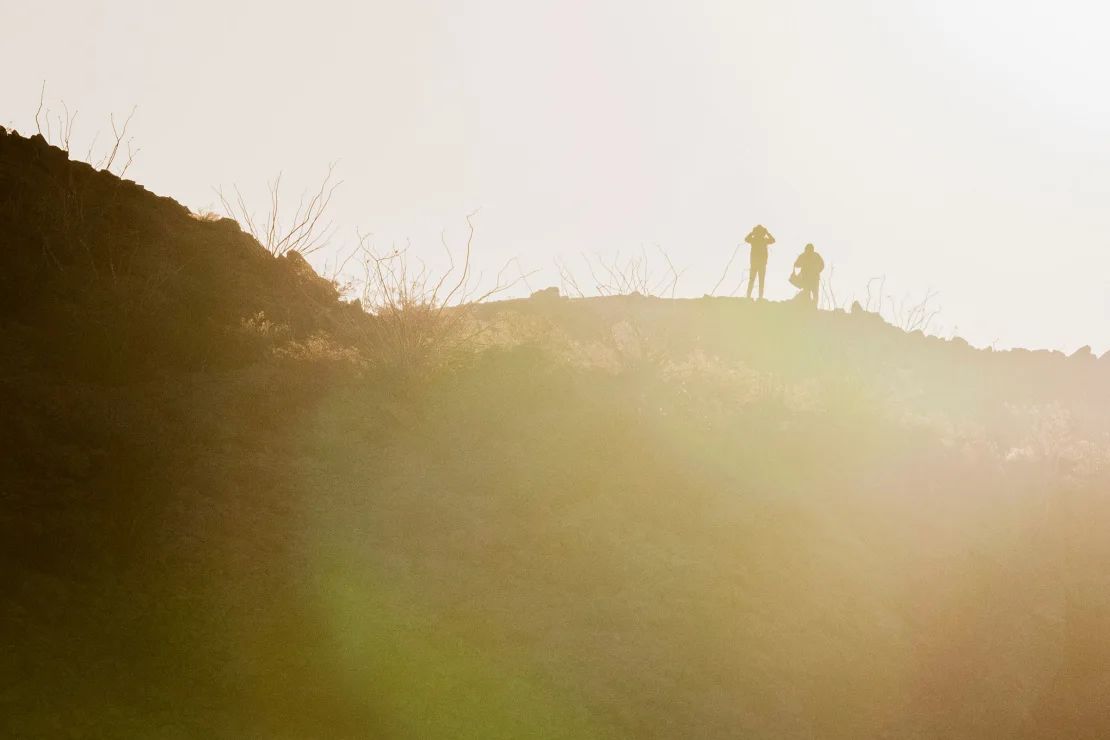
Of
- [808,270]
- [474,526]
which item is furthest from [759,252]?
[474,526]

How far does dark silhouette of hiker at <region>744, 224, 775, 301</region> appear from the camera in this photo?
2264 cm

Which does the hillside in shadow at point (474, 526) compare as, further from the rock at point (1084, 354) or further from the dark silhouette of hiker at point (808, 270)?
the rock at point (1084, 354)

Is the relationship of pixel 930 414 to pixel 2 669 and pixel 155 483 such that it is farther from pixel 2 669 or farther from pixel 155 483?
pixel 2 669

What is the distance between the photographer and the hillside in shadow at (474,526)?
10633 millimetres

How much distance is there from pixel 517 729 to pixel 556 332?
11.0 m

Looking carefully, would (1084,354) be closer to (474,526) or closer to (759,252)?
(759,252)

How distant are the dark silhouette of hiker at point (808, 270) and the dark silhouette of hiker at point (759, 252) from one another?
0.82 m

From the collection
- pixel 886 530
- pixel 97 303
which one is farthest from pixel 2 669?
pixel 886 530

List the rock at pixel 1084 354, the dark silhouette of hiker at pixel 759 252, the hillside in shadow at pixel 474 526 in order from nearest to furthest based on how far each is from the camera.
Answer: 1. the hillside in shadow at pixel 474 526
2. the dark silhouette of hiker at pixel 759 252
3. the rock at pixel 1084 354

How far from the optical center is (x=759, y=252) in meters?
23.0

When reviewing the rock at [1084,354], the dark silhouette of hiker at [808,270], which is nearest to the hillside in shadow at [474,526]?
the dark silhouette of hiker at [808,270]

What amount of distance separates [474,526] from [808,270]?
41.7 feet

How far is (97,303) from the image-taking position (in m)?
15.8

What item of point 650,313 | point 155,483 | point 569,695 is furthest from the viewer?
point 650,313
